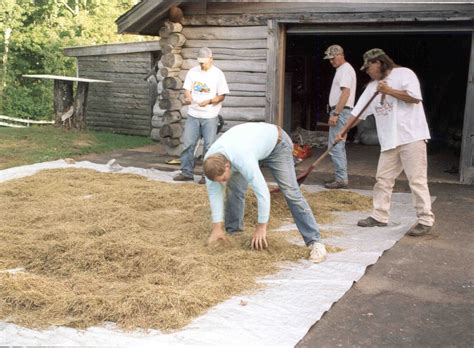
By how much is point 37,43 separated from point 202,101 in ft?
57.6

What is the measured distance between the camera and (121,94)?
15727 millimetres

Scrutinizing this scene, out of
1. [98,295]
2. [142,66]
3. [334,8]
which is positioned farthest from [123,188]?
[142,66]

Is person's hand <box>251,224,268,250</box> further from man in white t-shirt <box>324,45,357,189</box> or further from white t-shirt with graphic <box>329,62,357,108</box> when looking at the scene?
white t-shirt with graphic <box>329,62,357,108</box>

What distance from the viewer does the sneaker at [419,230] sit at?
6090 mm

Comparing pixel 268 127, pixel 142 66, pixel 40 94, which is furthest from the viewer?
pixel 40 94

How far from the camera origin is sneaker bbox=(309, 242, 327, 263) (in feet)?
16.7

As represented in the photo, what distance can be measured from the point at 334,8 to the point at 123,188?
4.40 m

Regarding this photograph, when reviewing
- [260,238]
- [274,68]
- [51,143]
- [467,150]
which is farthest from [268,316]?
[51,143]

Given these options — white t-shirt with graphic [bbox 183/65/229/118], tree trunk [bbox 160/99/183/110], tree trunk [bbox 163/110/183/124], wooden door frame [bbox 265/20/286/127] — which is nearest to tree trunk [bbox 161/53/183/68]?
tree trunk [bbox 160/99/183/110]

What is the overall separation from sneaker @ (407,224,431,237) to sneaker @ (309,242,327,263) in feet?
4.29

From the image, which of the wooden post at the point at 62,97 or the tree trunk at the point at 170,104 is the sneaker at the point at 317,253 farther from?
the wooden post at the point at 62,97

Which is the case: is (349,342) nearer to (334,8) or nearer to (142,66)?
(334,8)

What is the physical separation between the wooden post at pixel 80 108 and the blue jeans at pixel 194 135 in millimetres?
7173

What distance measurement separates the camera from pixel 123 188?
7750 mm
